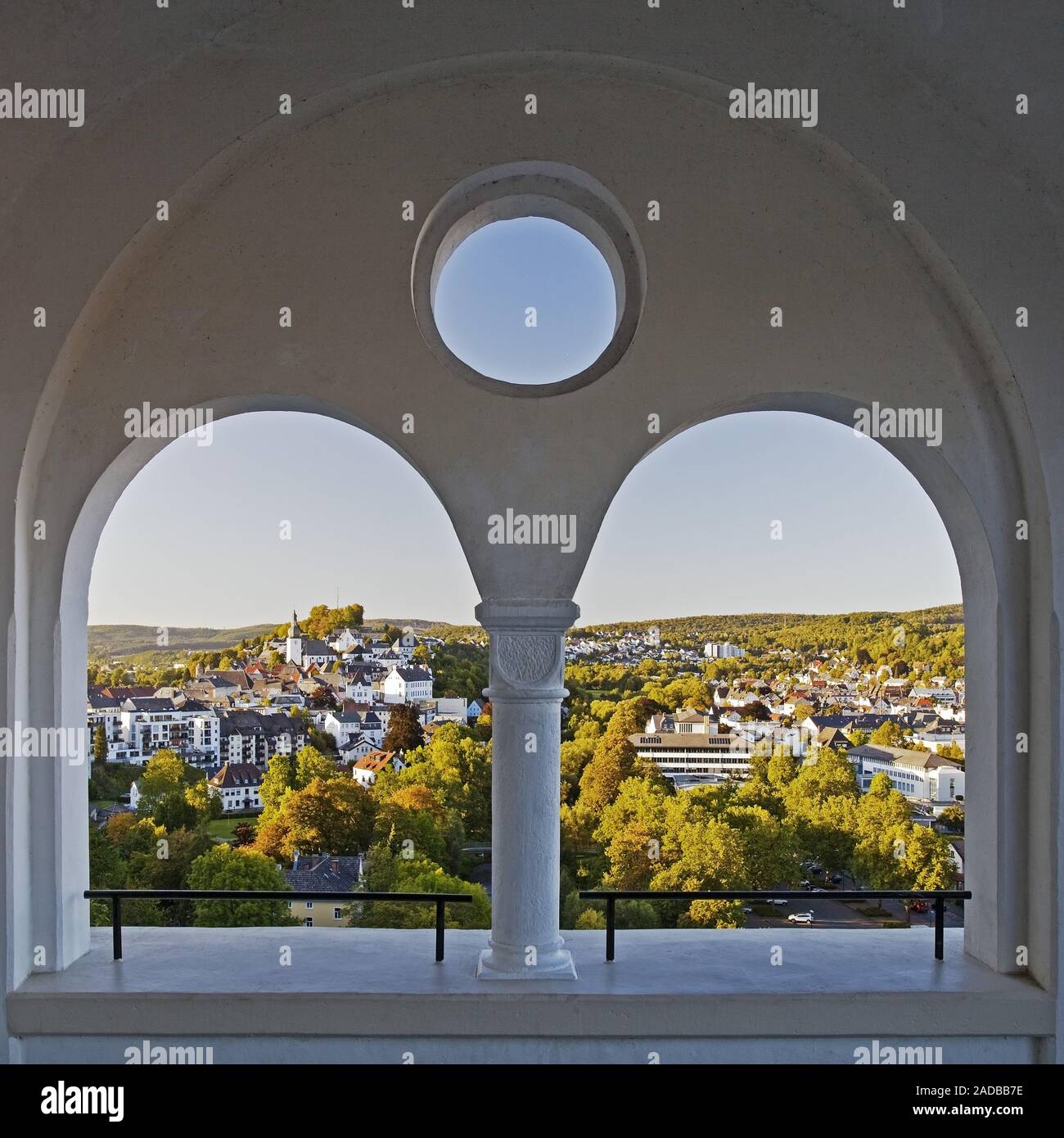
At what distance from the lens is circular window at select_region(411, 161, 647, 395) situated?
4172 mm

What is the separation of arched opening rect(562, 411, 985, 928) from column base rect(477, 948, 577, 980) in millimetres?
641

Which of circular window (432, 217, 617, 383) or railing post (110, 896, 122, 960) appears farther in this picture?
circular window (432, 217, 617, 383)

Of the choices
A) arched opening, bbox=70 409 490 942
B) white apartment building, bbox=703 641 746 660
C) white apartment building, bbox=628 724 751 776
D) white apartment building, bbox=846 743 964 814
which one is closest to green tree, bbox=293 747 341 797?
arched opening, bbox=70 409 490 942

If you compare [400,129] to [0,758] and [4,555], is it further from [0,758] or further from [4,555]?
[0,758]

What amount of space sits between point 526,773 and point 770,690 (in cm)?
147

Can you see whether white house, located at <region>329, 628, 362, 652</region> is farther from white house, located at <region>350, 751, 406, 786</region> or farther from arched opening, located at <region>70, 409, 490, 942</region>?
white house, located at <region>350, 751, 406, 786</region>

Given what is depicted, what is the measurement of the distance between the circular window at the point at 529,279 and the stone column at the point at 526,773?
1.03 meters

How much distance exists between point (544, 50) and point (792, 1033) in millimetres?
4298

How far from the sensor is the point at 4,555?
3922mm
